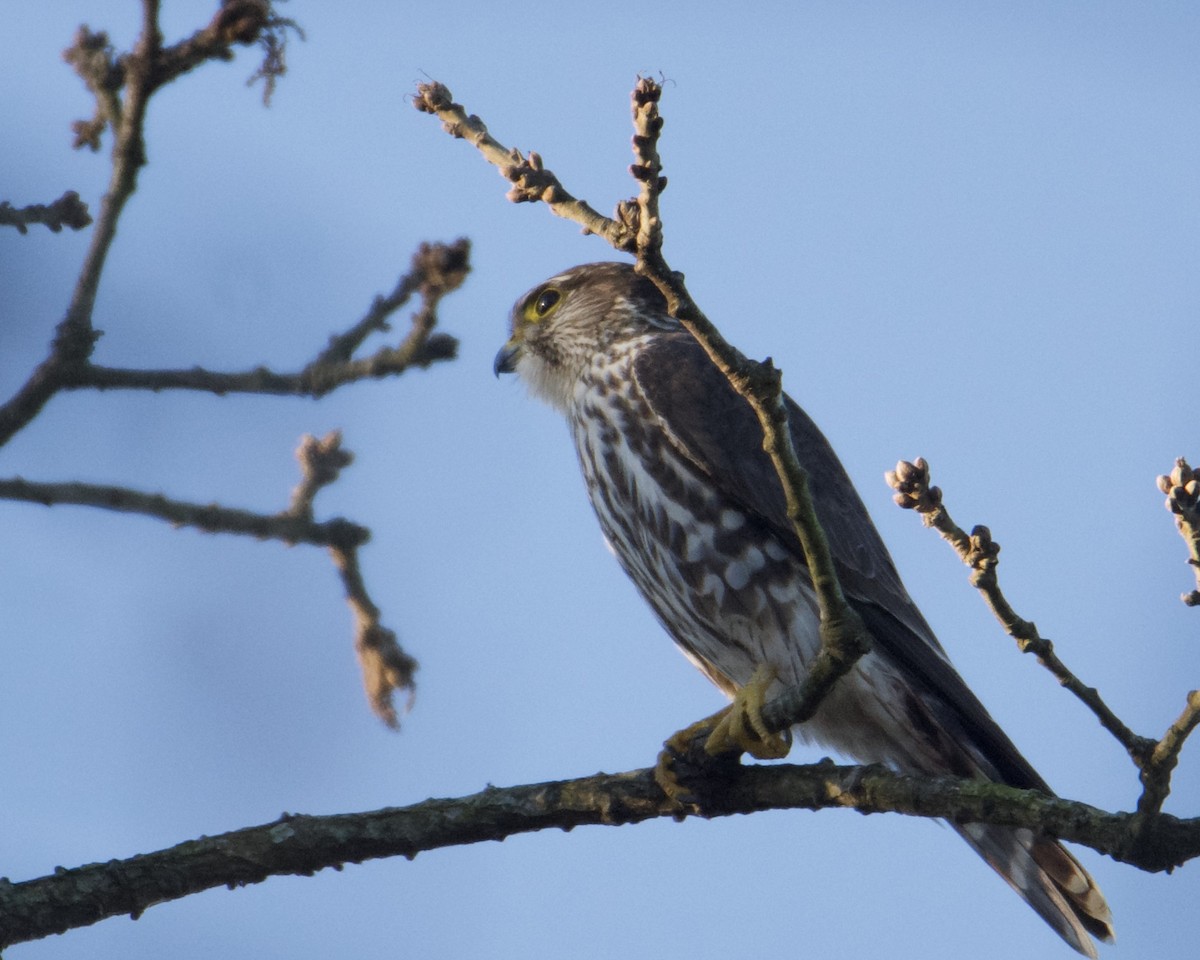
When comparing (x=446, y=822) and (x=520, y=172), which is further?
(x=446, y=822)

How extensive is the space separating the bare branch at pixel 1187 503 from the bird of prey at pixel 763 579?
1770 mm

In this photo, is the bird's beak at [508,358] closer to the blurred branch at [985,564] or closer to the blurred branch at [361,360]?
the blurred branch at [361,360]

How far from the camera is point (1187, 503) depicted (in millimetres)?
2775

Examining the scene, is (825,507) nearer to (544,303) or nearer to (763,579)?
(763,579)

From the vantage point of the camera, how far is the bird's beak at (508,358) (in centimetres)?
640

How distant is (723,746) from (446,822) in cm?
78

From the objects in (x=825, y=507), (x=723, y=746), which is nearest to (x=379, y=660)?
(x=723, y=746)

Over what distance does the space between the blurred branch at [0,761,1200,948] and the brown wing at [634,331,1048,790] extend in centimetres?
90

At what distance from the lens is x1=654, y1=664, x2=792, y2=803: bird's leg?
3.94 m

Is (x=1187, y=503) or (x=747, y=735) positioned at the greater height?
(x=1187, y=503)

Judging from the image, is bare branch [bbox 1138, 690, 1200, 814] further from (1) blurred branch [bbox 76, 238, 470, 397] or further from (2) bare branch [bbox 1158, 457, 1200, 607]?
(1) blurred branch [bbox 76, 238, 470, 397]

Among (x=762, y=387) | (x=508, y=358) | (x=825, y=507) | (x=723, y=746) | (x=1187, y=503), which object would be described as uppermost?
(x=508, y=358)

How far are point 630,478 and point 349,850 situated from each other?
1727 millimetres

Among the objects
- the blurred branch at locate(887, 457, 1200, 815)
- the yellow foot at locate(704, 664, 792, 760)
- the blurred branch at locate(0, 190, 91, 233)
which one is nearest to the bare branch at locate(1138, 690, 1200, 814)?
the blurred branch at locate(887, 457, 1200, 815)
